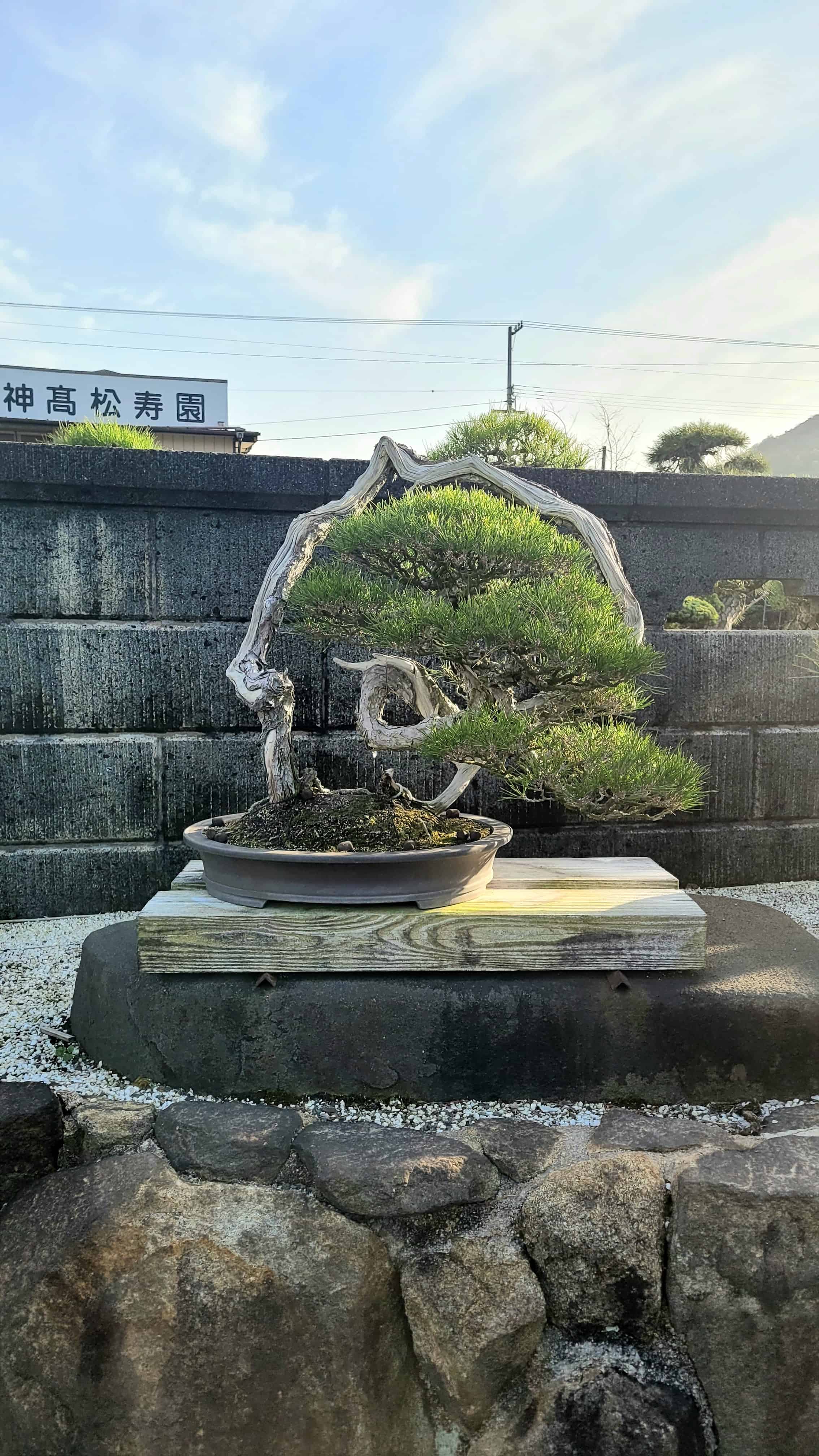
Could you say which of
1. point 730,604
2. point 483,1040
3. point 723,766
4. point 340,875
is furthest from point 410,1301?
point 730,604

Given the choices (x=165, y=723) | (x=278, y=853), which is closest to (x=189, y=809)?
(x=165, y=723)

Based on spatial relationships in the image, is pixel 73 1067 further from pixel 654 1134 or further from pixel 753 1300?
pixel 753 1300

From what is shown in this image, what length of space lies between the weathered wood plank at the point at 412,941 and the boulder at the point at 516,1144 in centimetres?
29

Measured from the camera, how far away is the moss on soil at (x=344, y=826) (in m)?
1.95

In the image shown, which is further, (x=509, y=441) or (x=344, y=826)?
(x=509, y=441)

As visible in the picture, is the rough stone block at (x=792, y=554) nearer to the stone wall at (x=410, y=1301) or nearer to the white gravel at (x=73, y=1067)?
the white gravel at (x=73, y=1067)

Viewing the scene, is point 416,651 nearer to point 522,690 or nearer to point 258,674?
point 258,674

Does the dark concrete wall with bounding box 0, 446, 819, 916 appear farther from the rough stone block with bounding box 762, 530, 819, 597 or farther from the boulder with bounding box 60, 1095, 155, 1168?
the boulder with bounding box 60, 1095, 155, 1168

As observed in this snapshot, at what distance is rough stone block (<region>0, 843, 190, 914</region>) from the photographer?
2.90 m

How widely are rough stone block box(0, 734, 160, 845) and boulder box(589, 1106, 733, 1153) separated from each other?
1.76 meters

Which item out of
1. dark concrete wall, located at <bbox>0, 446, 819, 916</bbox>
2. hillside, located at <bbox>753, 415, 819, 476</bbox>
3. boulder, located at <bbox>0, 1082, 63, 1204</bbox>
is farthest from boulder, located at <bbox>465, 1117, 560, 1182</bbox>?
hillside, located at <bbox>753, 415, 819, 476</bbox>

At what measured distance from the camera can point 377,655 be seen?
2.29 m

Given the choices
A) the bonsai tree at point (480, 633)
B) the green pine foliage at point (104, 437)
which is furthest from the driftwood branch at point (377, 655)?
the green pine foliage at point (104, 437)

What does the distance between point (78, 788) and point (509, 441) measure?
1.68 m
